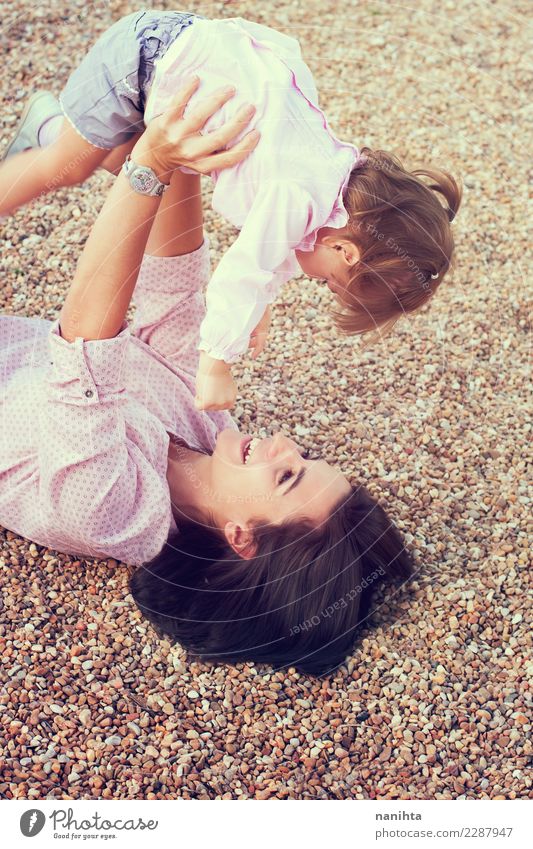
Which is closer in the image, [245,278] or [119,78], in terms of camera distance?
[245,278]

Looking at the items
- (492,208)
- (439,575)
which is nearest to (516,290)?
(492,208)

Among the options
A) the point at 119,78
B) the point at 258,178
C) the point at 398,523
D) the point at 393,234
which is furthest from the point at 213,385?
the point at 398,523

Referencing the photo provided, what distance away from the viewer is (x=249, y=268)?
210 centimetres

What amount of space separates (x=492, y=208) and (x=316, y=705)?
2.23 m

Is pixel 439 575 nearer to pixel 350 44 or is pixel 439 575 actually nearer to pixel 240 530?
pixel 240 530

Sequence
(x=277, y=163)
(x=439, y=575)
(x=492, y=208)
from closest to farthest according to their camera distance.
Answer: (x=277, y=163)
(x=439, y=575)
(x=492, y=208)

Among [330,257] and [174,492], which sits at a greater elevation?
[330,257]

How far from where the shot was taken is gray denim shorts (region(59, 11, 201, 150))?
2295 mm

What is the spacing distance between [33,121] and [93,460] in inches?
37.7

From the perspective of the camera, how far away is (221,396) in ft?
7.16

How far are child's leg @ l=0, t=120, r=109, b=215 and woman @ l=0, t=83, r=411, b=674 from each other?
231 millimetres

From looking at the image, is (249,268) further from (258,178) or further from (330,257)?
(330,257)

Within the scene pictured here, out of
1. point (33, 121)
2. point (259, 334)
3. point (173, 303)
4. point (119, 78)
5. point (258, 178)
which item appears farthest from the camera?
point (173, 303)
